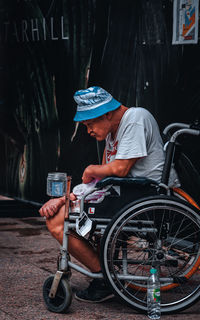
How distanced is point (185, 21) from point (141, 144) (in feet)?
6.75

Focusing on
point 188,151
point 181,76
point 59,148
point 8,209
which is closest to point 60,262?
point 188,151

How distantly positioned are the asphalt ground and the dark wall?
127 cm

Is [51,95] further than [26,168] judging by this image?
No

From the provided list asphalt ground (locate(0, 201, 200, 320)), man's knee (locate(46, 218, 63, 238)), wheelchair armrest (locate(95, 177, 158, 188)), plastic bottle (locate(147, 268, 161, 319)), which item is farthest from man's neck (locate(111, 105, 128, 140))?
asphalt ground (locate(0, 201, 200, 320))

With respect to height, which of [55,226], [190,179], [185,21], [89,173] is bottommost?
[190,179]

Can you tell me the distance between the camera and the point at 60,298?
3.78 meters

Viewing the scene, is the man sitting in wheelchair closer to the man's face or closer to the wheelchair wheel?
the man's face

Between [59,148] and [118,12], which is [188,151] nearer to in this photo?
[118,12]

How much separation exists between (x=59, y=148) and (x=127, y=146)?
4.15 metres

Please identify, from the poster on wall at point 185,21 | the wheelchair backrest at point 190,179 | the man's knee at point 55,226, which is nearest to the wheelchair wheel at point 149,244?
the man's knee at point 55,226

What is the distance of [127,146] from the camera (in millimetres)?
3713

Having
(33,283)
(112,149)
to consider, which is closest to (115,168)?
(112,149)

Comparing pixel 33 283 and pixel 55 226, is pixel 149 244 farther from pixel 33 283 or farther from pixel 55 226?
pixel 33 283

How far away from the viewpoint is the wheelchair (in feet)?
11.7
